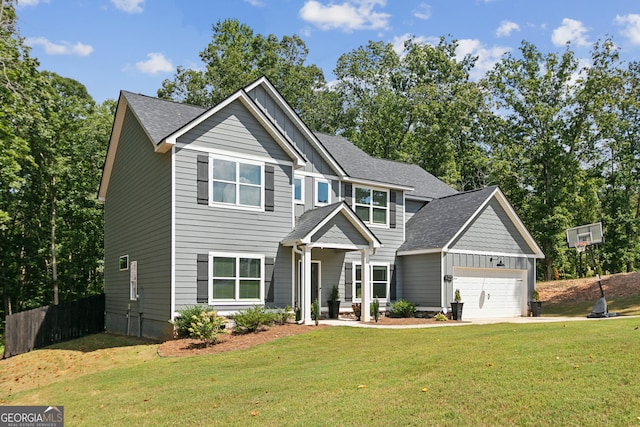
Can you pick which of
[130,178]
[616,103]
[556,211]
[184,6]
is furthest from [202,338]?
[616,103]

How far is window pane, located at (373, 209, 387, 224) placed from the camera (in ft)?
73.4

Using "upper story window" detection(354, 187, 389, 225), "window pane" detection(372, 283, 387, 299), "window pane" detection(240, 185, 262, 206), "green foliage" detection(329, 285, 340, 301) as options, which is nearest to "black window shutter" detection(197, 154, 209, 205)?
"window pane" detection(240, 185, 262, 206)

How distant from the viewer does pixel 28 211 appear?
99.8 ft

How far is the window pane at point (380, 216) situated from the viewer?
2236cm

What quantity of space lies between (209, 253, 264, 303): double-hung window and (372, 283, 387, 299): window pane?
228 inches

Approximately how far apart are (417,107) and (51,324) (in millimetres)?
29661

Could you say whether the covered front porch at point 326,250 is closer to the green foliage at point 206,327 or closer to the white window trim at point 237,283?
the white window trim at point 237,283

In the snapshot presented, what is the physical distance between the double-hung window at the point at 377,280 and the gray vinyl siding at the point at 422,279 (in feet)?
2.94

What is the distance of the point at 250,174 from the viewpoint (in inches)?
706

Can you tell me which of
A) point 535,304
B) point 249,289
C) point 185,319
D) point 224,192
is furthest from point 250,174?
point 535,304

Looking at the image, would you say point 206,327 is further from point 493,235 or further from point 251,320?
point 493,235

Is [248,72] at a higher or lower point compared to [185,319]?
higher

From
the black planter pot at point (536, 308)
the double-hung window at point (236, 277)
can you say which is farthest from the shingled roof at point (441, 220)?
the double-hung window at point (236, 277)

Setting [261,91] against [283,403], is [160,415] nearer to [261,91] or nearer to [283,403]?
[283,403]
